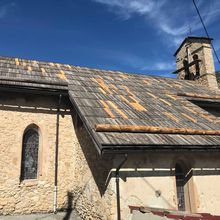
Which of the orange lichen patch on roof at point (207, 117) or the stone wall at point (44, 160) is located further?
the orange lichen patch on roof at point (207, 117)

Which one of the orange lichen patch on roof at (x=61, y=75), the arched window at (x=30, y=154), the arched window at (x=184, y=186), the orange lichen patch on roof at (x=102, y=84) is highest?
the orange lichen patch on roof at (x=61, y=75)

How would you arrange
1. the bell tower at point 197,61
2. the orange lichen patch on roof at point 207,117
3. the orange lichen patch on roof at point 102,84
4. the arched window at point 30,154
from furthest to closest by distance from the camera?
the bell tower at point 197,61
the orange lichen patch on roof at point 102,84
the arched window at point 30,154
the orange lichen patch on roof at point 207,117

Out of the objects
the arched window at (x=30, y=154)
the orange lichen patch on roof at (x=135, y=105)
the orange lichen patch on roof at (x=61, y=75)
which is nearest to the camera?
the orange lichen patch on roof at (x=135, y=105)

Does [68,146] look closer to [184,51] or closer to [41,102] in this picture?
[41,102]

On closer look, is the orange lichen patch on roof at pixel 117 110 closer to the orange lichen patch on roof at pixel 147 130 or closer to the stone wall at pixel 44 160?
the orange lichen patch on roof at pixel 147 130

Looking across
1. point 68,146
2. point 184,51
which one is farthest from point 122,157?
point 184,51

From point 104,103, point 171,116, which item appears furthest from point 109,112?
point 171,116

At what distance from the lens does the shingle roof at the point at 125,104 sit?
6.92 metres

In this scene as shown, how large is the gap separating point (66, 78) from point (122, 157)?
5588 mm

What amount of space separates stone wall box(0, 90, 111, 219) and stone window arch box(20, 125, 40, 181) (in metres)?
0.20

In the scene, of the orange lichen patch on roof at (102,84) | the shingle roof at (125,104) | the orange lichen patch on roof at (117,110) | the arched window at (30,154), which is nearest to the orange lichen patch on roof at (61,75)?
the shingle roof at (125,104)

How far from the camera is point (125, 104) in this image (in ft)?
29.8

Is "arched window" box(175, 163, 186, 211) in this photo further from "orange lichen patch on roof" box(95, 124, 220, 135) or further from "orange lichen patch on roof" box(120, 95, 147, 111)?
"orange lichen patch on roof" box(120, 95, 147, 111)

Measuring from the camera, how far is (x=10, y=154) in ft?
30.0
